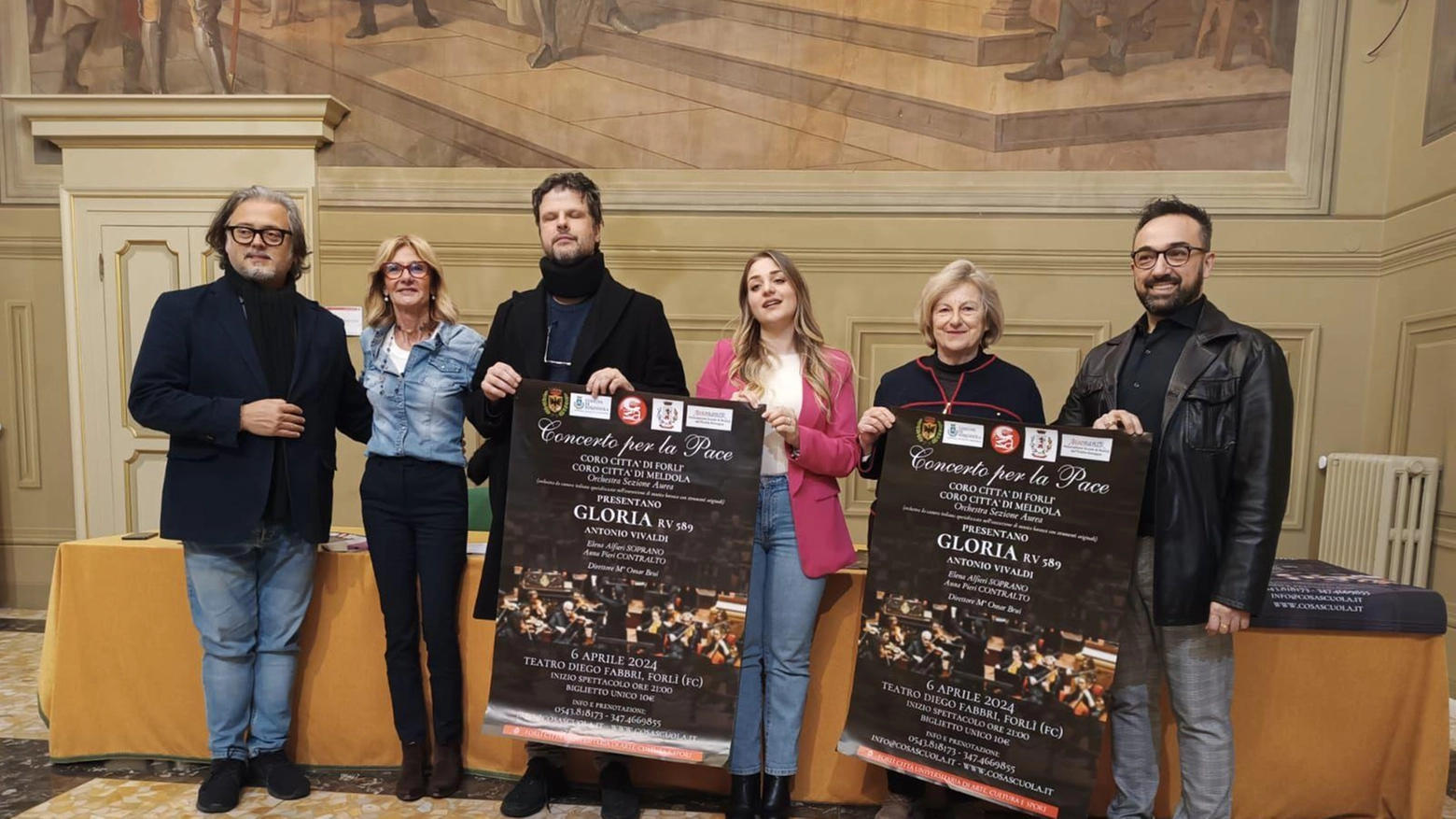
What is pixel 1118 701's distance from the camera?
78.5 inches

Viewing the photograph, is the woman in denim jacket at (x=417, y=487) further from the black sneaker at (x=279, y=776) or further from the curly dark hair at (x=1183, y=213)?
the curly dark hair at (x=1183, y=213)

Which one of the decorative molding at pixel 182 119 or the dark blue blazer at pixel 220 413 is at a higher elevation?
the decorative molding at pixel 182 119

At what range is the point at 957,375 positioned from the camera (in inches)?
81.0

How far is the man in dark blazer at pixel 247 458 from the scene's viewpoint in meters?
2.11

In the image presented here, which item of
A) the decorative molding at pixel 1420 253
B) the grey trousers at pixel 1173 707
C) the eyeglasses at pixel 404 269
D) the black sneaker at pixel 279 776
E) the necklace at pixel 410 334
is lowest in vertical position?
the black sneaker at pixel 279 776

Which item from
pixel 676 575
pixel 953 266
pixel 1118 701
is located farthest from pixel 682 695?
pixel 953 266

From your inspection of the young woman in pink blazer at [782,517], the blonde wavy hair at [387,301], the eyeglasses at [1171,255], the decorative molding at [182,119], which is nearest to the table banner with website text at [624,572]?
the young woman in pink blazer at [782,517]

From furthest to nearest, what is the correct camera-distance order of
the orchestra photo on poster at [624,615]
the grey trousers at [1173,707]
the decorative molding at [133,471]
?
the decorative molding at [133,471]
the orchestra photo on poster at [624,615]
the grey trousers at [1173,707]

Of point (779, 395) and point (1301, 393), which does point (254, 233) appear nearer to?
point (779, 395)

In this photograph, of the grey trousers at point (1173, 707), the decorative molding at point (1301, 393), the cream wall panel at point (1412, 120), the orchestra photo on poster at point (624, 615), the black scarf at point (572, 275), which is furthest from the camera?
the decorative molding at point (1301, 393)

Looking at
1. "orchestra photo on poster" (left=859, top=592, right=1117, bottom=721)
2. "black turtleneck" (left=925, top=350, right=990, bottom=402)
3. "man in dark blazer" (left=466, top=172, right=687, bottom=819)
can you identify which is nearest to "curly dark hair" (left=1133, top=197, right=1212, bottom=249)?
"black turtleneck" (left=925, top=350, right=990, bottom=402)

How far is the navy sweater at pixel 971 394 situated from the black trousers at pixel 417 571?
47.1 inches

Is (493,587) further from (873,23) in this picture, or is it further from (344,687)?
(873,23)

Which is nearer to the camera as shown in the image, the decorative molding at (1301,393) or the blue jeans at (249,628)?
the blue jeans at (249,628)
